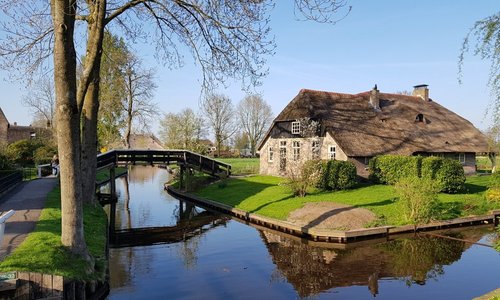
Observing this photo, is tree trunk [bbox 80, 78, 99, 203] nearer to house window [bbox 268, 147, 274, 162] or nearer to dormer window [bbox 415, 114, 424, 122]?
house window [bbox 268, 147, 274, 162]

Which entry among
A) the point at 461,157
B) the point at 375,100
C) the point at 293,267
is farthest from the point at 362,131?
the point at 293,267

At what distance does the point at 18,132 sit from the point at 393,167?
49.6 m

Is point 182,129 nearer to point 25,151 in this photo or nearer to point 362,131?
point 25,151

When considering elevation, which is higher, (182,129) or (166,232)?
(182,129)

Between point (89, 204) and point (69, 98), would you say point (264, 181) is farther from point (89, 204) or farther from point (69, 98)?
point (69, 98)

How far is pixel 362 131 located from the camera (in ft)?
94.1

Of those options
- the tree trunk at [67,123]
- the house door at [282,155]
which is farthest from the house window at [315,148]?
the tree trunk at [67,123]

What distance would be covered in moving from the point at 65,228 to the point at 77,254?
658mm

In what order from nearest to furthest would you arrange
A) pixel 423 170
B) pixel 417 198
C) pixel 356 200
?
pixel 417 198, pixel 356 200, pixel 423 170

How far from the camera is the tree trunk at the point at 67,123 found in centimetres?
867

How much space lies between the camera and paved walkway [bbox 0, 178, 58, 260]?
33.1 ft

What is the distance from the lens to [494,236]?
16453 millimetres

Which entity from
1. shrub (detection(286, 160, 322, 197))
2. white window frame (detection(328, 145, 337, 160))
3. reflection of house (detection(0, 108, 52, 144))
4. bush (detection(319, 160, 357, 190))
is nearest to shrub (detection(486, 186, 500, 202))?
bush (detection(319, 160, 357, 190))

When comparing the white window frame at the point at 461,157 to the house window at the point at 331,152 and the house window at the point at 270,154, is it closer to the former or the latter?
the house window at the point at 331,152
